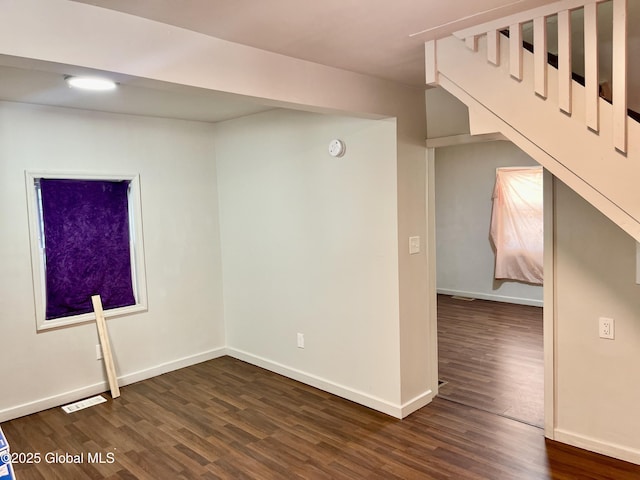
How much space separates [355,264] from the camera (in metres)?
3.53

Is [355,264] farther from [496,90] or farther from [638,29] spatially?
[638,29]

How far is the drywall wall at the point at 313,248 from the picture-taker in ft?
11.0

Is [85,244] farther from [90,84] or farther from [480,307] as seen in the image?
[480,307]

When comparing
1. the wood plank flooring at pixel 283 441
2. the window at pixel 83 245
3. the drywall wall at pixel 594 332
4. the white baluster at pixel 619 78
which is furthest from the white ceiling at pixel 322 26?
the wood plank flooring at pixel 283 441

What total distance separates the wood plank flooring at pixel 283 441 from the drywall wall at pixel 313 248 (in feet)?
1.27

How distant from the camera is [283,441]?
3.04 meters

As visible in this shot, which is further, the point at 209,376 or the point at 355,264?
the point at 209,376

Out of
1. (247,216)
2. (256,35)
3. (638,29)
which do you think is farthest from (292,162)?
(638,29)

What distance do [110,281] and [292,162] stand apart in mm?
1909

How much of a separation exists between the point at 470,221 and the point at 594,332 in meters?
4.56

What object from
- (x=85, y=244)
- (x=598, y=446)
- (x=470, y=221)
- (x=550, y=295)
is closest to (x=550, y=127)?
(x=550, y=295)

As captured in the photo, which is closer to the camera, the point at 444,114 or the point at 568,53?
the point at 568,53

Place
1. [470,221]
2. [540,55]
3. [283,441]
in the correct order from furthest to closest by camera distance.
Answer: [470,221], [283,441], [540,55]

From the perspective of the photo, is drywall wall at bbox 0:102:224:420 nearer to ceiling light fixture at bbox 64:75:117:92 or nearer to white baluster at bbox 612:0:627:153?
ceiling light fixture at bbox 64:75:117:92
